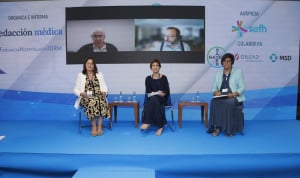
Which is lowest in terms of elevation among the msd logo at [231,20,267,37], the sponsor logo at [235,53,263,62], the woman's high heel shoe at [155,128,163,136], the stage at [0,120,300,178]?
the stage at [0,120,300,178]

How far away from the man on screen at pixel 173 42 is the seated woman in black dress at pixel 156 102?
0.89 m

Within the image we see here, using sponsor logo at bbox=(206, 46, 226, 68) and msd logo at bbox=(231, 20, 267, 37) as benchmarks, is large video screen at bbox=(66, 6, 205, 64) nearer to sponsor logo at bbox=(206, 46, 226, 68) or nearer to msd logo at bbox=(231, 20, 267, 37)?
sponsor logo at bbox=(206, 46, 226, 68)

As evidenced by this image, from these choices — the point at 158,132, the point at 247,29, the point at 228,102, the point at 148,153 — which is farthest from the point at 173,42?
the point at 148,153

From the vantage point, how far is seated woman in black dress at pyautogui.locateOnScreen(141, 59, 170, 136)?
4.34 metres

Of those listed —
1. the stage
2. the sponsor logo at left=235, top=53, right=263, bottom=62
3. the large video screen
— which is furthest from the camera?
the sponsor logo at left=235, top=53, right=263, bottom=62

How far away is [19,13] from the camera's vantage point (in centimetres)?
544

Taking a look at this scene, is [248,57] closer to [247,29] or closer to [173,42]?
[247,29]

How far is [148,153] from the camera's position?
10.7 feet

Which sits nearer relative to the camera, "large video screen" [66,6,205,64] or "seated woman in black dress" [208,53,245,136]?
"seated woman in black dress" [208,53,245,136]

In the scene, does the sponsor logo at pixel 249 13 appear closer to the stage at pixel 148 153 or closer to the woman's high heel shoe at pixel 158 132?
the stage at pixel 148 153

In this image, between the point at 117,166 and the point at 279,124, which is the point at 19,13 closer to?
the point at 117,166

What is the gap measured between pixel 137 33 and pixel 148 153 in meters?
2.66

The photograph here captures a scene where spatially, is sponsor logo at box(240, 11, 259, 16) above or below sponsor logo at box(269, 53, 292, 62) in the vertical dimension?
above

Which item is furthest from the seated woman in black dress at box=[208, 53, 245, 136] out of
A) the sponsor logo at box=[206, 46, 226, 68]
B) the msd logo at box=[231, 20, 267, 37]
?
the msd logo at box=[231, 20, 267, 37]
